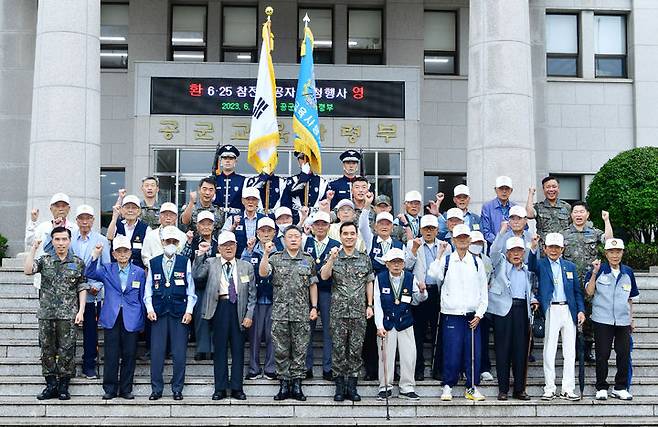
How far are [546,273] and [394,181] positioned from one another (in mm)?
10771

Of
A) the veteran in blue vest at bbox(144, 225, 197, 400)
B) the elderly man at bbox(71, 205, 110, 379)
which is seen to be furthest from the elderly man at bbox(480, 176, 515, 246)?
the elderly man at bbox(71, 205, 110, 379)

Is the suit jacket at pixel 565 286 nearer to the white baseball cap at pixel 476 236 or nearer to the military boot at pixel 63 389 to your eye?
the white baseball cap at pixel 476 236

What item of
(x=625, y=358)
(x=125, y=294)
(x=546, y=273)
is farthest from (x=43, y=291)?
(x=625, y=358)

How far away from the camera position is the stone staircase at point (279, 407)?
31.4ft

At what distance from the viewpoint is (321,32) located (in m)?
21.8

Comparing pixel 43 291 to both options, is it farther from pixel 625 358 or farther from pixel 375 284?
pixel 625 358

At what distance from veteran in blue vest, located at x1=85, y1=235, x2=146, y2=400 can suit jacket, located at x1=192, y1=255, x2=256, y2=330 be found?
769 millimetres

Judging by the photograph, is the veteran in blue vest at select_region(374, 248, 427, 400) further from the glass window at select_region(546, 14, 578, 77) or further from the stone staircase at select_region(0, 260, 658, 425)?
the glass window at select_region(546, 14, 578, 77)

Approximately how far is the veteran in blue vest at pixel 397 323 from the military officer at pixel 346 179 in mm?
2208

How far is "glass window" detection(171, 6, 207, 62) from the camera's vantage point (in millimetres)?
21500

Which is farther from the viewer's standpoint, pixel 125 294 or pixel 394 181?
pixel 394 181

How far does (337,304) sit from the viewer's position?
393 inches

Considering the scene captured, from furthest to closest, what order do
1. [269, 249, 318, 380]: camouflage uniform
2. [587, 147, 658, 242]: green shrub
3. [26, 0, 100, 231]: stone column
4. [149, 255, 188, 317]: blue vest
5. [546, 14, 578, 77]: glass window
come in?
[546, 14, 578, 77]: glass window, [587, 147, 658, 242]: green shrub, [26, 0, 100, 231]: stone column, [149, 255, 188, 317]: blue vest, [269, 249, 318, 380]: camouflage uniform

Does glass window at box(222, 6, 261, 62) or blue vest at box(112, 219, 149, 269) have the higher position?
glass window at box(222, 6, 261, 62)
